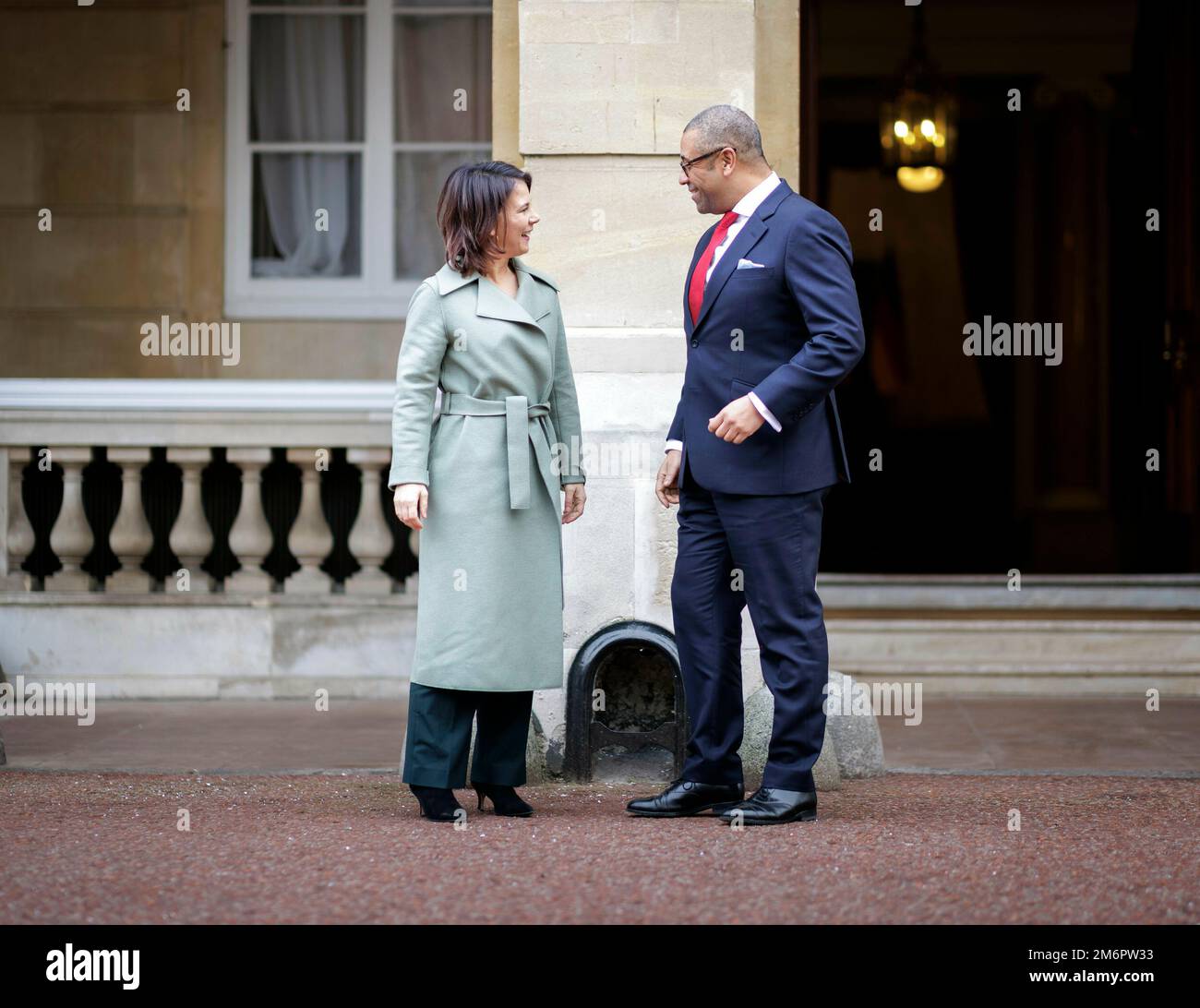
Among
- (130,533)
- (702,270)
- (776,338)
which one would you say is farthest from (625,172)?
(130,533)

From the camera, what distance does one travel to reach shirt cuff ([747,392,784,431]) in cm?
447

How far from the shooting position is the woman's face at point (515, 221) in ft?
15.9

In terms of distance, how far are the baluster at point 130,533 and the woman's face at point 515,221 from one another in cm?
352

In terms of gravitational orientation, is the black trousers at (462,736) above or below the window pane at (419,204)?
below

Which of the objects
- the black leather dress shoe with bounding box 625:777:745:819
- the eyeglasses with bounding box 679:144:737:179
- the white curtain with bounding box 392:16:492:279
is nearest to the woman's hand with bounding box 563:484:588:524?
the black leather dress shoe with bounding box 625:777:745:819

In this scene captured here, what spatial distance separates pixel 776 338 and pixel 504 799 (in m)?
1.52

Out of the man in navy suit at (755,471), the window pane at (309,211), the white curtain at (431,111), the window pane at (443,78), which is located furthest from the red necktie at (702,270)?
the window pane at (309,211)

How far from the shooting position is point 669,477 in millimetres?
4953

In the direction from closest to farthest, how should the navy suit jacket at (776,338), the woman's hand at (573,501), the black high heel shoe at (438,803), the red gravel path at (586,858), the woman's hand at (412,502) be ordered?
the red gravel path at (586,858)
the navy suit jacket at (776,338)
the woman's hand at (412,502)
the black high heel shoe at (438,803)
the woman's hand at (573,501)

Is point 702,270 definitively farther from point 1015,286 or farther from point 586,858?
point 1015,286

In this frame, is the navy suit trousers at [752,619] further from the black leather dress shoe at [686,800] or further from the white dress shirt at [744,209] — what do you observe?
the white dress shirt at [744,209]

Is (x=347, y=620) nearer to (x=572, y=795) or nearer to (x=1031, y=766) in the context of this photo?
(x=572, y=795)

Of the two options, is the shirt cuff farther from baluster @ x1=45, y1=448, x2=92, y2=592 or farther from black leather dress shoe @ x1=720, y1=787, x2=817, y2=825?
baluster @ x1=45, y1=448, x2=92, y2=592

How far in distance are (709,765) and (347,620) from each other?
125 inches
